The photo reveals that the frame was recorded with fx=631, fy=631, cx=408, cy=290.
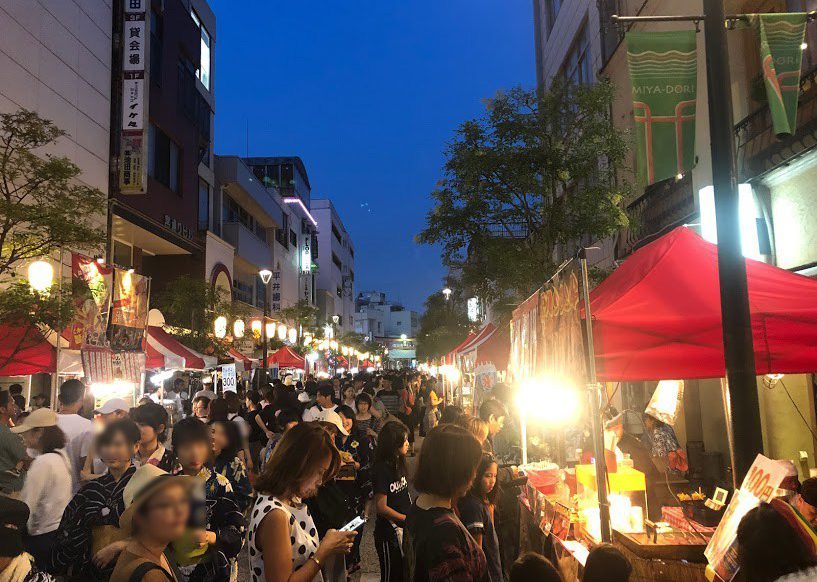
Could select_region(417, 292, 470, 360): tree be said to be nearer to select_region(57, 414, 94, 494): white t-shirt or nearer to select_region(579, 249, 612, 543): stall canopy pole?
select_region(57, 414, 94, 494): white t-shirt

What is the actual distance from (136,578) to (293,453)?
1180 millimetres

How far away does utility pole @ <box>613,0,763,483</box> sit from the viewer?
4.56 meters

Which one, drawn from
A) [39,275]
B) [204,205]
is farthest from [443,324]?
[39,275]

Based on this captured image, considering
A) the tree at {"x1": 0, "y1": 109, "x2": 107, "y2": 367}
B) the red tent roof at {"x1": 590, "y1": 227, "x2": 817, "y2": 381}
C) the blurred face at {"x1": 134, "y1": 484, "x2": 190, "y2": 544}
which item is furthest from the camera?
the tree at {"x1": 0, "y1": 109, "x2": 107, "y2": 367}

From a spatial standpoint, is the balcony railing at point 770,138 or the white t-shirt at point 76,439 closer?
the white t-shirt at point 76,439

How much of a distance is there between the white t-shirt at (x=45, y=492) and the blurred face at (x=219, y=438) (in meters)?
1.31

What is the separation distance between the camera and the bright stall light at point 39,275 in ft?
35.4

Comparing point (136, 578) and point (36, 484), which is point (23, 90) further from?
point (136, 578)

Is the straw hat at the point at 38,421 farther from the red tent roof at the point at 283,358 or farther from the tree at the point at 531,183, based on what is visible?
the red tent roof at the point at 283,358

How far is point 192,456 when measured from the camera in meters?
4.53

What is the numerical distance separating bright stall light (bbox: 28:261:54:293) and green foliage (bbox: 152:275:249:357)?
1152 cm

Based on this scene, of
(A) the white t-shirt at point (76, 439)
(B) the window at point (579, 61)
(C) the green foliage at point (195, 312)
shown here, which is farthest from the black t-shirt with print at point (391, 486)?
(B) the window at point (579, 61)

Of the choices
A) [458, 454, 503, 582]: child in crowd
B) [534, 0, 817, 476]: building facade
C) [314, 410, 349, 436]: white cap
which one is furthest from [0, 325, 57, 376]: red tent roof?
[534, 0, 817, 476]: building facade

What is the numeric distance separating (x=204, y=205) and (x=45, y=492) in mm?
28971
